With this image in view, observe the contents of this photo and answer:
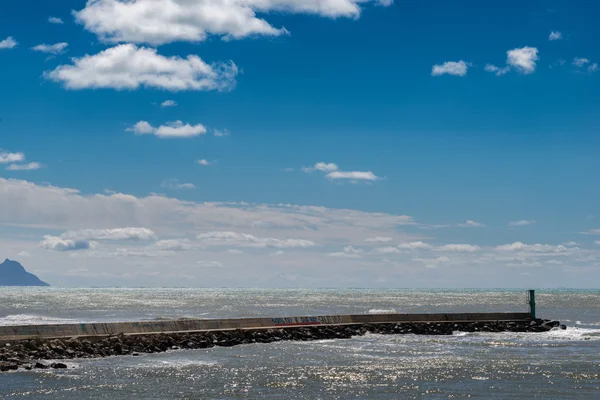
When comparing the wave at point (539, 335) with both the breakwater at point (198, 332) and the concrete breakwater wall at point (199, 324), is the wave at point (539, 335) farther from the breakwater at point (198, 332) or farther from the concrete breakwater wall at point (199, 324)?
the concrete breakwater wall at point (199, 324)

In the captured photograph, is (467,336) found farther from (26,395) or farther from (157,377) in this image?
(26,395)

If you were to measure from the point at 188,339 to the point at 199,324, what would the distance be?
4.29 meters

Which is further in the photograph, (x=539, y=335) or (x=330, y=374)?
(x=539, y=335)

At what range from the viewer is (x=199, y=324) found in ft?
162

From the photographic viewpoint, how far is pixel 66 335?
136 feet

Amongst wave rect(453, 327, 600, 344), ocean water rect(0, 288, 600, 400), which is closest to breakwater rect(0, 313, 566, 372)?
wave rect(453, 327, 600, 344)

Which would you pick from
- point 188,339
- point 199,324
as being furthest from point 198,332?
point 199,324

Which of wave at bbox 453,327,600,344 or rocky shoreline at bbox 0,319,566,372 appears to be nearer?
rocky shoreline at bbox 0,319,566,372

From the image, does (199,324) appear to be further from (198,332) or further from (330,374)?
(330,374)

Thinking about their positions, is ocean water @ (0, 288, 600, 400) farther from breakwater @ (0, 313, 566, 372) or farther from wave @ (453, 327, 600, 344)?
wave @ (453, 327, 600, 344)

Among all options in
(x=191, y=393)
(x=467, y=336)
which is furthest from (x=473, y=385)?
(x=467, y=336)

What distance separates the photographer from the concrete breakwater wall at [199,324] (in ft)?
133

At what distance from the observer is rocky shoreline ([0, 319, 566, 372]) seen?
120 feet

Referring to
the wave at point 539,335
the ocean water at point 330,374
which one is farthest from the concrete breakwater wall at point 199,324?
the wave at point 539,335
